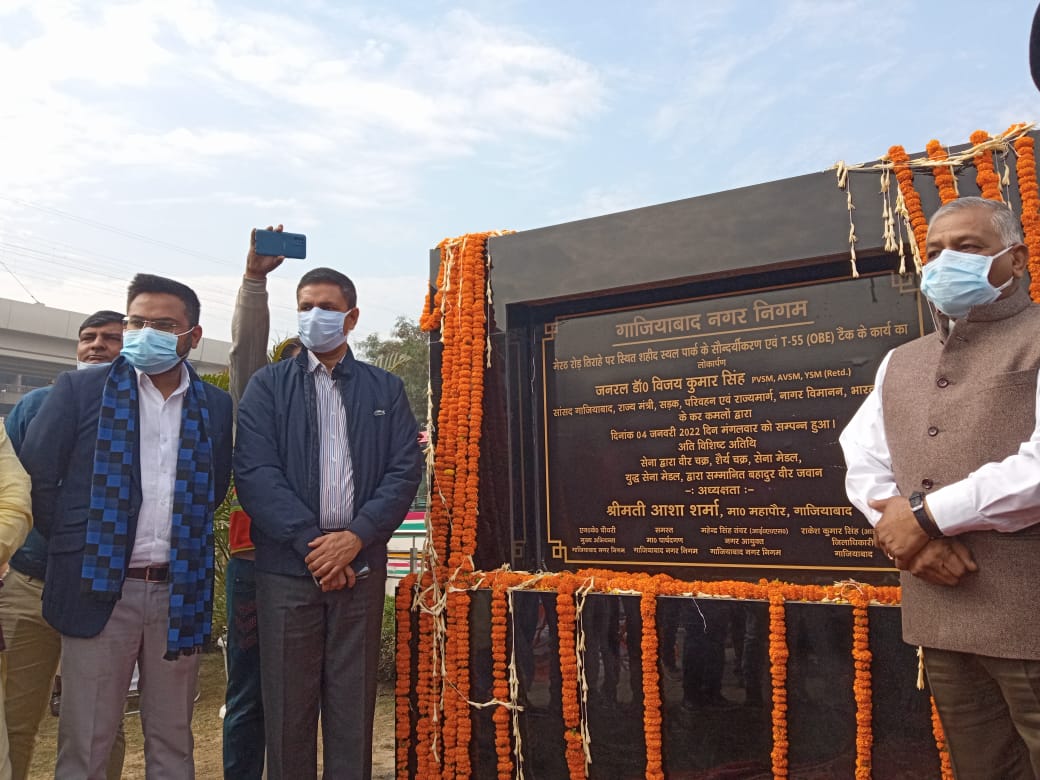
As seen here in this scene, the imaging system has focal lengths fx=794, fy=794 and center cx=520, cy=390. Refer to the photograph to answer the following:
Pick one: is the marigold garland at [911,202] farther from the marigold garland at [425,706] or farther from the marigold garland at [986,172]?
the marigold garland at [425,706]

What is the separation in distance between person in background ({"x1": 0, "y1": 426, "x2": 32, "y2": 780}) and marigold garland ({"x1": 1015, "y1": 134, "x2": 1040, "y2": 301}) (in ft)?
10.2

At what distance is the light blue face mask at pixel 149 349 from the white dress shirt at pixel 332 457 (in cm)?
49

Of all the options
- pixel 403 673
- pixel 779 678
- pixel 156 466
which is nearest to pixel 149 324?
pixel 156 466

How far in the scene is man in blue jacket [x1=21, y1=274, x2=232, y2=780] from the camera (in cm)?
→ 244

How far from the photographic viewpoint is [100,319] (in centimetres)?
358

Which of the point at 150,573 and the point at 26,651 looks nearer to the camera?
the point at 150,573

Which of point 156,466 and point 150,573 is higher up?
point 156,466

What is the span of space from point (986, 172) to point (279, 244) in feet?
8.43

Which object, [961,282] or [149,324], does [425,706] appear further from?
[961,282]

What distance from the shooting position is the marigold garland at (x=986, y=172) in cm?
262

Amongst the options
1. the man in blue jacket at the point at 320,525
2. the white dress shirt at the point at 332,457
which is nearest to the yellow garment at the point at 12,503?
the man in blue jacket at the point at 320,525

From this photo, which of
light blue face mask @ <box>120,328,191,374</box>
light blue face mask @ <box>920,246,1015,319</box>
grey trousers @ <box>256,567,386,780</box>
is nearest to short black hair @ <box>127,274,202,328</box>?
light blue face mask @ <box>120,328,191,374</box>

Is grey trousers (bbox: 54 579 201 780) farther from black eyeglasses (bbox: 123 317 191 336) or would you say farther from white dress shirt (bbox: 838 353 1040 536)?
white dress shirt (bbox: 838 353 1040 536)

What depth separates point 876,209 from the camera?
Answer: 9.29ft
